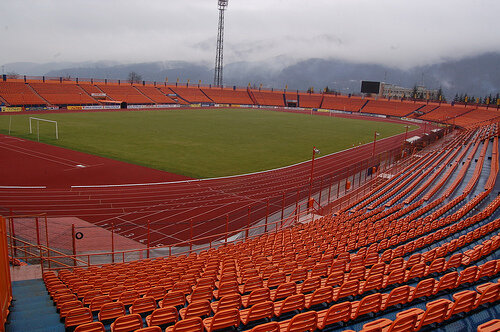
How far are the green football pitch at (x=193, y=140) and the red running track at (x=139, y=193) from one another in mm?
3002

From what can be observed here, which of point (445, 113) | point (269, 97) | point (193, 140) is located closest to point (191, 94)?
point (269, 97)

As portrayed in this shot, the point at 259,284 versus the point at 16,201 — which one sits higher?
the point at 259,284

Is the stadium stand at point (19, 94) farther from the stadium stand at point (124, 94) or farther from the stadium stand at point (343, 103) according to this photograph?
the stadium stand at point (343, 103)

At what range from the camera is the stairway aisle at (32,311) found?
25.1ft

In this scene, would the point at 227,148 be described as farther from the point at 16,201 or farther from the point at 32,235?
the point at 32,235

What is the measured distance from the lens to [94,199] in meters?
25.3

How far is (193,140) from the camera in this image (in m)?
49.9

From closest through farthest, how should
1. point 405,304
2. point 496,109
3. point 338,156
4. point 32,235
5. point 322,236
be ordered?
point 405,304, point 322,236, point 32,235, point 338,156, point 496,109

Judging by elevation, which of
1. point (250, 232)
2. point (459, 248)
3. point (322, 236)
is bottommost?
point (250, 232)

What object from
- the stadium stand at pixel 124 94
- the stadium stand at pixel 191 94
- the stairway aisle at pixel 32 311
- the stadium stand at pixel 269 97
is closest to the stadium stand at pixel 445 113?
the stadium stand at pixel 269 97

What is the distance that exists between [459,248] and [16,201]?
25.2 meters

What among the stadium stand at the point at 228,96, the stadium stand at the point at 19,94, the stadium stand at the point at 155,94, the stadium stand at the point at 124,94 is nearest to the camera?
the stadium stand at the point at 19,94

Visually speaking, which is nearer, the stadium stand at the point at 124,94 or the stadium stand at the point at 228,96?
the stadium stand at the point at 124,94

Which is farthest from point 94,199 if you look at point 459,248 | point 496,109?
point 496,109
